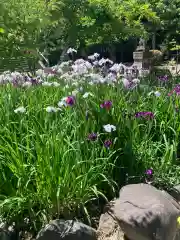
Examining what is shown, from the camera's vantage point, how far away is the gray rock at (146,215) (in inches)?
104

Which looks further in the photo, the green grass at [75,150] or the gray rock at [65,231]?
the green grass at [75,150]

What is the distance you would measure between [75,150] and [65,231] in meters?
0.59

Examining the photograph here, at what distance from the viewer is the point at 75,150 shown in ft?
9.83

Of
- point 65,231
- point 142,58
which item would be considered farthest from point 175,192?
point 142,58

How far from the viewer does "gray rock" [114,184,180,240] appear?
265 centimetres

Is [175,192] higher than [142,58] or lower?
lower

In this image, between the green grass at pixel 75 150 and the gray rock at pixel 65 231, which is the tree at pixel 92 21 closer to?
the green grass at pixel 75 150

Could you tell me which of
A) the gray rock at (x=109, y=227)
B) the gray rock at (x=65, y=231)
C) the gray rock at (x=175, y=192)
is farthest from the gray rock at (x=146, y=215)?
the gray rock at (x=175, y=192)

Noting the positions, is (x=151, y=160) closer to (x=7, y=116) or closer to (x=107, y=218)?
(x=107, y=218)

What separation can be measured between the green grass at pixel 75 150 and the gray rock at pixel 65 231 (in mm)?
149

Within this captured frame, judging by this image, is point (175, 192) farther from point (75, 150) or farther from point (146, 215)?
point (75, 150)

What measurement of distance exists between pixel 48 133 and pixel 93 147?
369 millimetres

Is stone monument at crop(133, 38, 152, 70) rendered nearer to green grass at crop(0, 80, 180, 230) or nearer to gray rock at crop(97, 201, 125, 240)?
green grass at crop(0, 80, 180, 230)

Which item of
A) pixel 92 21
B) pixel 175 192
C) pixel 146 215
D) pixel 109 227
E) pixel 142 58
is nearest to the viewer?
pixel 146 215
